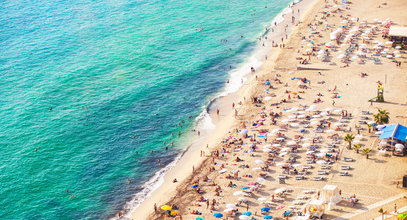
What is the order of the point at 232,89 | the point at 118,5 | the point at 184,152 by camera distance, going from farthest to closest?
the point at 118,5, the point at 232,89, the point at 184,152

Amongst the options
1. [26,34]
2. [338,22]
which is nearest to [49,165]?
[26,34]

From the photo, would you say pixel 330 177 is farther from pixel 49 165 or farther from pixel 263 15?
pixel 263 15

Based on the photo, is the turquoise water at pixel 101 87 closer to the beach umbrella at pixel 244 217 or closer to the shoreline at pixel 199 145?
the shoreline at pixel 199 145

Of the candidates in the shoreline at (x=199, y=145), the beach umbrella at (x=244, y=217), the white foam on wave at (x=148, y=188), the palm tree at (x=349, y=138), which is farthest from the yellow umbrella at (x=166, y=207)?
the palm tree at (x=349, y=138)

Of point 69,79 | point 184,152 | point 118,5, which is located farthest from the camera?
point 118,5

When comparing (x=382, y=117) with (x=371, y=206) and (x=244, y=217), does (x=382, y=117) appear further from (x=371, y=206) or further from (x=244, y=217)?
(x=244, y=217)

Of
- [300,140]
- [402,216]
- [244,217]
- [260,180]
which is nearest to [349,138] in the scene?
[300,140]

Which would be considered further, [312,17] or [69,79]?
[312,17]
